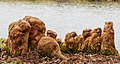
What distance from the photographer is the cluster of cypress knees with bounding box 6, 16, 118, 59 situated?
450 inches

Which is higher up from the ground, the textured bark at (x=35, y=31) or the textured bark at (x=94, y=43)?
the textured bark at (x=35, y=31)

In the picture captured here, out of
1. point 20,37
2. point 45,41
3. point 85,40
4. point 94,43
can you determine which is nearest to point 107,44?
point 94,43

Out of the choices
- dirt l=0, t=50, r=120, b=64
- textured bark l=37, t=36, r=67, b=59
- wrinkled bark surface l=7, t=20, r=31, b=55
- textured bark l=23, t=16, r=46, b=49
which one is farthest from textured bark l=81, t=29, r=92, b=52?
wrinkled bark surface l=7, t=20, r=31, b=55

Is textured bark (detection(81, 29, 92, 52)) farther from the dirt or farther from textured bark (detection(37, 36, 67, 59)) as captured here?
textured bark (detection(37, 36, 67, 59))

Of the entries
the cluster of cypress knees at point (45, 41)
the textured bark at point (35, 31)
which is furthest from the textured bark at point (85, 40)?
the textured bark at point (35, 31)

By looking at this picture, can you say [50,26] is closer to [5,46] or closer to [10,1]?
[5,46]

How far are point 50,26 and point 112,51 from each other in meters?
17.6

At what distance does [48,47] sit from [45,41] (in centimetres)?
18

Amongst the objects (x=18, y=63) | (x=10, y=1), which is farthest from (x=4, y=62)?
(x=10, y=1)

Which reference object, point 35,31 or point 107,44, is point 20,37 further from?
point 107,44

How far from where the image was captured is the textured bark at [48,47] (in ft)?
37.1

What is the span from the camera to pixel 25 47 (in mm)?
11828

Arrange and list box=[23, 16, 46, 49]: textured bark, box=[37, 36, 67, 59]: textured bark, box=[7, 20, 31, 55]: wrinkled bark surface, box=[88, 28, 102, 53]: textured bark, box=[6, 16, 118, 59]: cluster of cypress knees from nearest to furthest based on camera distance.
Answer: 1. box=[37, 36, 67, 59]: textured bark
2. box=[6, 16, 118, 59]: cluster of cypress knees
3. box=[7, 20, 31, 55]: wrinkled bark surface
4. box=[23, 16, 46, 49]: textured bark
5. box=[88, 28, 102, 53]: textured bark

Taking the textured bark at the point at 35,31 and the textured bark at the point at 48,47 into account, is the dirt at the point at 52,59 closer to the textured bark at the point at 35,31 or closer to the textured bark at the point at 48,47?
the textured bark at the point at 48,47
